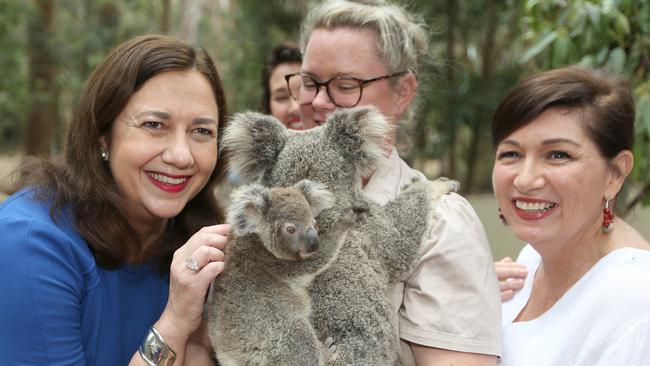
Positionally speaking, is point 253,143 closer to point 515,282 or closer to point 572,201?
point 572,201

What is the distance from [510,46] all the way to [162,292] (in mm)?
10089

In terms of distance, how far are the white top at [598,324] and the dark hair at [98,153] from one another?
4.93 ft

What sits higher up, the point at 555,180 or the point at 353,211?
the point at 555,180

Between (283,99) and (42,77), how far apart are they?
10.6 meters

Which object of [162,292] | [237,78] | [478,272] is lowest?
[237,78]

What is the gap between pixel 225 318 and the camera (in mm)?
1873

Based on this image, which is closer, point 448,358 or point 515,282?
point 448,358

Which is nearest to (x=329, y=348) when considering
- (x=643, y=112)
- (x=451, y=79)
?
(x=643, y=112)

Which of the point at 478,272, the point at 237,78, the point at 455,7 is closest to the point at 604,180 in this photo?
the point at 478,272

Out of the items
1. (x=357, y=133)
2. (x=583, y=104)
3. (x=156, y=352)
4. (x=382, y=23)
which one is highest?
(x=382, y=23)

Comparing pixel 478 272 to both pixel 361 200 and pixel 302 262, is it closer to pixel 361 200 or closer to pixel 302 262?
pixel 361 200

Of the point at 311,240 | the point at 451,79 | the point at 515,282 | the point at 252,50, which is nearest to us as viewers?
the point at 311,240

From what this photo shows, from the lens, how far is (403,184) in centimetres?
225

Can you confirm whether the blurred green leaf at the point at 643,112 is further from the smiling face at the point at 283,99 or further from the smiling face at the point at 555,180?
the smiling face at the point at 283,99
